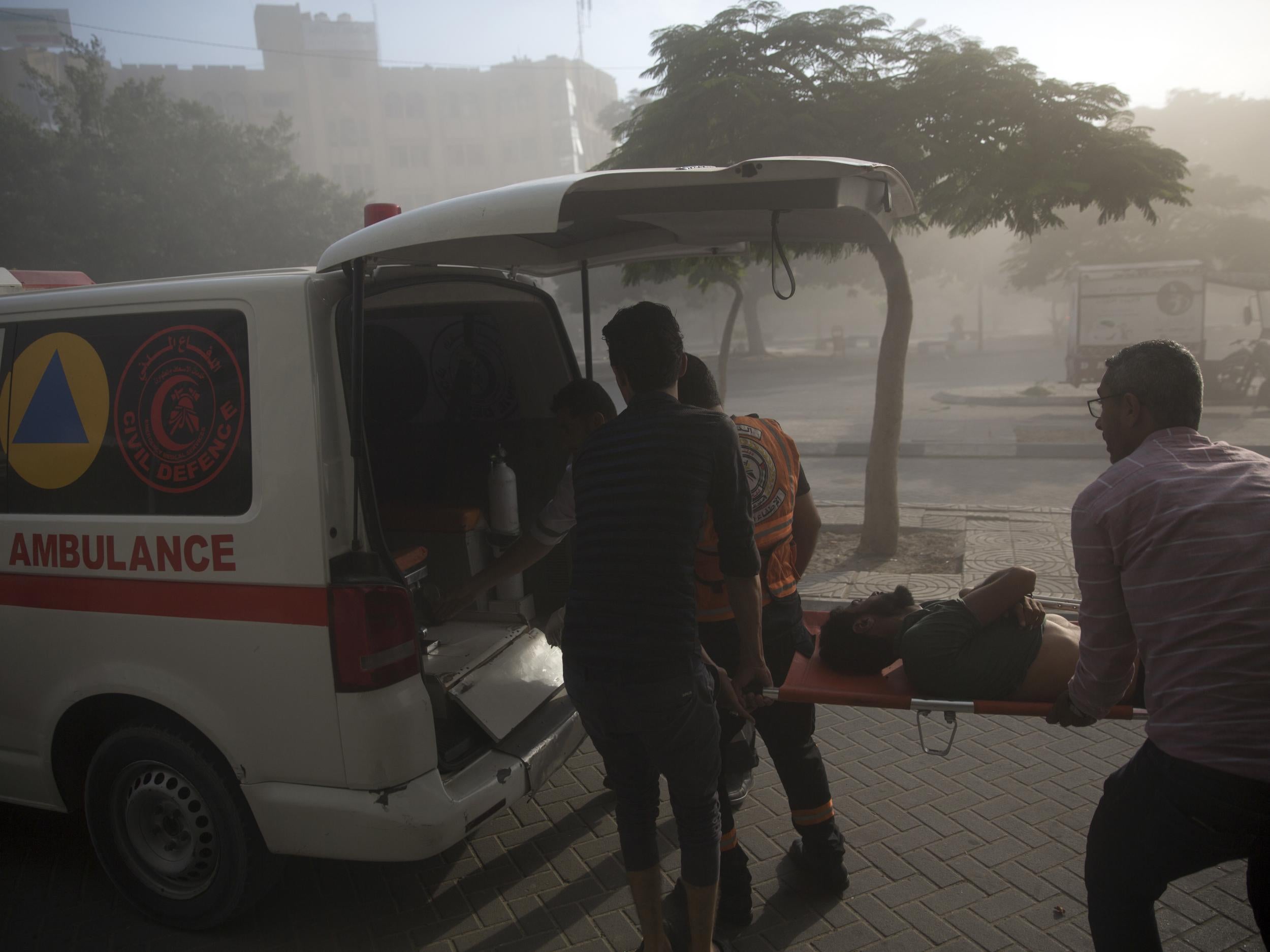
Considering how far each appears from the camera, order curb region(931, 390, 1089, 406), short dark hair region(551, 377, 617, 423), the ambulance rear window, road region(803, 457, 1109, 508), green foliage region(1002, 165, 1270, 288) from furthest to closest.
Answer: green foliage region(1002, 165, 1270, 288), curb region(931, 390, 1089, 406), road region(803, 457, 1109, 508), short dark hair region(551, 377, 617, 423), the ambulance rear window

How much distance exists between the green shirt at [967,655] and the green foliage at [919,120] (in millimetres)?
4415

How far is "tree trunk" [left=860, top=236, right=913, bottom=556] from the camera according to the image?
24.0 ft

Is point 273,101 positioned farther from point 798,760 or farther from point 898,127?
point 798,760

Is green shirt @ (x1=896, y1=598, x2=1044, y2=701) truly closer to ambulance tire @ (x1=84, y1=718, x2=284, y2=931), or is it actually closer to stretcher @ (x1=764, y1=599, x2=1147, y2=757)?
stretcher @ (x1=764, y1=599, x2=1147, y2=757)

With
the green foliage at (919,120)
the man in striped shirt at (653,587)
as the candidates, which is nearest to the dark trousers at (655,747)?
the man in striped shirt at (653,587)

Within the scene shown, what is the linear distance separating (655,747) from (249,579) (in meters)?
1.26

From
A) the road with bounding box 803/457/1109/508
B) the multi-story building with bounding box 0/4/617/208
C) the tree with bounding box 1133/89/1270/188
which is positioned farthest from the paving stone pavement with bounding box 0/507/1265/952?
the multi-story building with bounding box 0/4/617/208

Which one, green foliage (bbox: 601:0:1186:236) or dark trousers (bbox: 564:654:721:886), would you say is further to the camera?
Result: green foliage (bbox: 601:0:1186:236)

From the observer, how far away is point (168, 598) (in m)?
2.86

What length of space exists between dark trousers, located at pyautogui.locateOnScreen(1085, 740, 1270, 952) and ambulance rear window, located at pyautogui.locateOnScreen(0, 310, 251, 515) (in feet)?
7.92

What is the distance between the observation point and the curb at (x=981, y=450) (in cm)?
1315

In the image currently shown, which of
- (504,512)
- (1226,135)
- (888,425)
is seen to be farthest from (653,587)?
(1226,135)

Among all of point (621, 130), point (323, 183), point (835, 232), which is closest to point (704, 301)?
point (323, 183)

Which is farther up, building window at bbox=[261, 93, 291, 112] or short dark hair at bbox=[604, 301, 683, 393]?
building window at bbox=[261, 93, 291, 112]
